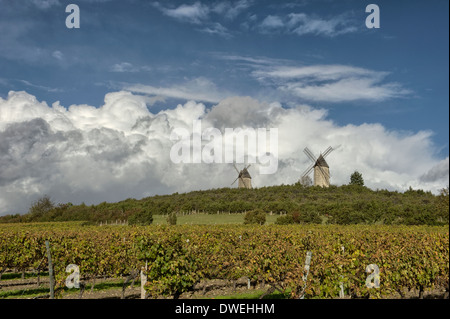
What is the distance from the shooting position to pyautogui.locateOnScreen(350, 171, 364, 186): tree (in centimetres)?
11988

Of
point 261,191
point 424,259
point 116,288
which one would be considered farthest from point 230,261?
point 261,191

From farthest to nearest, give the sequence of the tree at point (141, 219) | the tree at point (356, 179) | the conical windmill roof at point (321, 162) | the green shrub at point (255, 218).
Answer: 1. the tree at point (356, 179)
2. the conical windmill roof at point (321, 162)
3. the tree at point (141, 219)
4. the green shrub at point (255, 218)

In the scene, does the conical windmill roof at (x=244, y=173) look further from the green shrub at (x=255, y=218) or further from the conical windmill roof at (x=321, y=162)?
the green shrub at (x=255, y=218)

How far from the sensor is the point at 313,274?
1164cm

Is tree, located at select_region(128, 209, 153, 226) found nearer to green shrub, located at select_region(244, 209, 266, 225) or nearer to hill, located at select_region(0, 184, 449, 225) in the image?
hill, located at select_region(0, 184, 449, 225)

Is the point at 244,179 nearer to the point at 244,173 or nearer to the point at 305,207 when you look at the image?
the point at 244,173

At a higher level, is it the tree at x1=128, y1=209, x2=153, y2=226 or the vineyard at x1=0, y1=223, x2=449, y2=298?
the vineyard at x1=0, y1=223, x2=449, y2=298

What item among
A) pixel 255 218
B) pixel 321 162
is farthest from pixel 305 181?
pixel 255 218

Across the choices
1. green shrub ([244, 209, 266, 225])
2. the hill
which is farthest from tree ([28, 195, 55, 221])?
green shrub ([244, 209, 266, 225])

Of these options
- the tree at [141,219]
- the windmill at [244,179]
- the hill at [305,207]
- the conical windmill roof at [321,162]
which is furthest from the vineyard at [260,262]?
the windmill at [244,179]

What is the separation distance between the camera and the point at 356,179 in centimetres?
12038

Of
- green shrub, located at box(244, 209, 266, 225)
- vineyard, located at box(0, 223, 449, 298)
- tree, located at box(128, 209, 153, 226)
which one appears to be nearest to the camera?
vineyard, located at box(0, 223, 449, 298)

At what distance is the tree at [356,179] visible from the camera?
4719 inches
